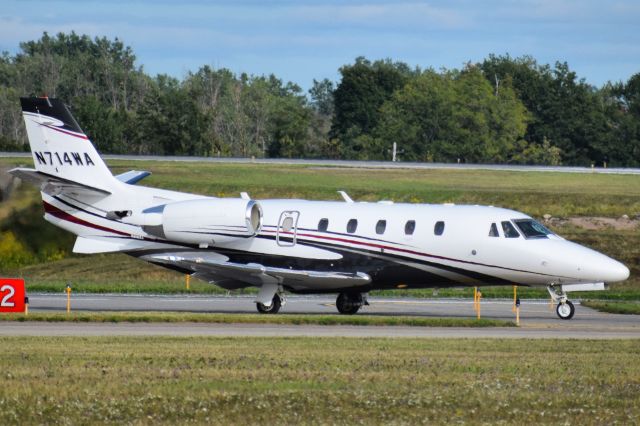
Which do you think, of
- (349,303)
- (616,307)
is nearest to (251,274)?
(349,303)

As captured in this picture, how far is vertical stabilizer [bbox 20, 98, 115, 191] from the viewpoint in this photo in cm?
3597

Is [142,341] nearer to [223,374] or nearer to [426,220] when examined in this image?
[223,374]

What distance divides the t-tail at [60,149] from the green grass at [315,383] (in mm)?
12303

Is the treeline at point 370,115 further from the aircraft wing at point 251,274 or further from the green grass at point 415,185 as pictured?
the aircraft wing at point 251,274

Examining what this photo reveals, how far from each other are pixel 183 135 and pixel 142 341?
74860mm

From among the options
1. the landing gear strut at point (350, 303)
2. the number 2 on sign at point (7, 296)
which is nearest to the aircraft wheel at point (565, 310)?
the landing gear strut at point (350, 303)

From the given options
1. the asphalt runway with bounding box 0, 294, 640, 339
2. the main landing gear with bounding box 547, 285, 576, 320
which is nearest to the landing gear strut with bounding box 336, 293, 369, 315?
the asphalt runway with bounding box 0, 294, 640, 339

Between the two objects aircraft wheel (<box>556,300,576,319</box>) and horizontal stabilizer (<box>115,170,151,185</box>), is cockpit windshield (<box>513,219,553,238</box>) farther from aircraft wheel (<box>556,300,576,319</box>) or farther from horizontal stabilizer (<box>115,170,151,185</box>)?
horizontal stabilizer (<box>115,170,151,185</box>)

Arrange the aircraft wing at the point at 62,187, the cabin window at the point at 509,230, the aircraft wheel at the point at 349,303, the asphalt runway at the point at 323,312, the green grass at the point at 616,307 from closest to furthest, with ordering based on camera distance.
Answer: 1. the asphalt runway at the point at 323,312
2. the cabin window at the point at 509,230
3. the aircraft wheel at the point at 349,303
4. the aircraft wing at the point at 62,187
5. the green grass at the point at 616,307

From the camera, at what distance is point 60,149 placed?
35938 millimetres

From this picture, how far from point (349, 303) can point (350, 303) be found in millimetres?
28

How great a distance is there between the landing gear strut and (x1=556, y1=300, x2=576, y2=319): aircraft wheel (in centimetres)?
553

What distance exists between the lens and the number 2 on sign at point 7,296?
3225 centimetres

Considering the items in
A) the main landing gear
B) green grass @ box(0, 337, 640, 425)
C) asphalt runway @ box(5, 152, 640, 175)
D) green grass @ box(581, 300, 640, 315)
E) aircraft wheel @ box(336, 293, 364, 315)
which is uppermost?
asphalt runway @ box(5, 152, 640, 175)
